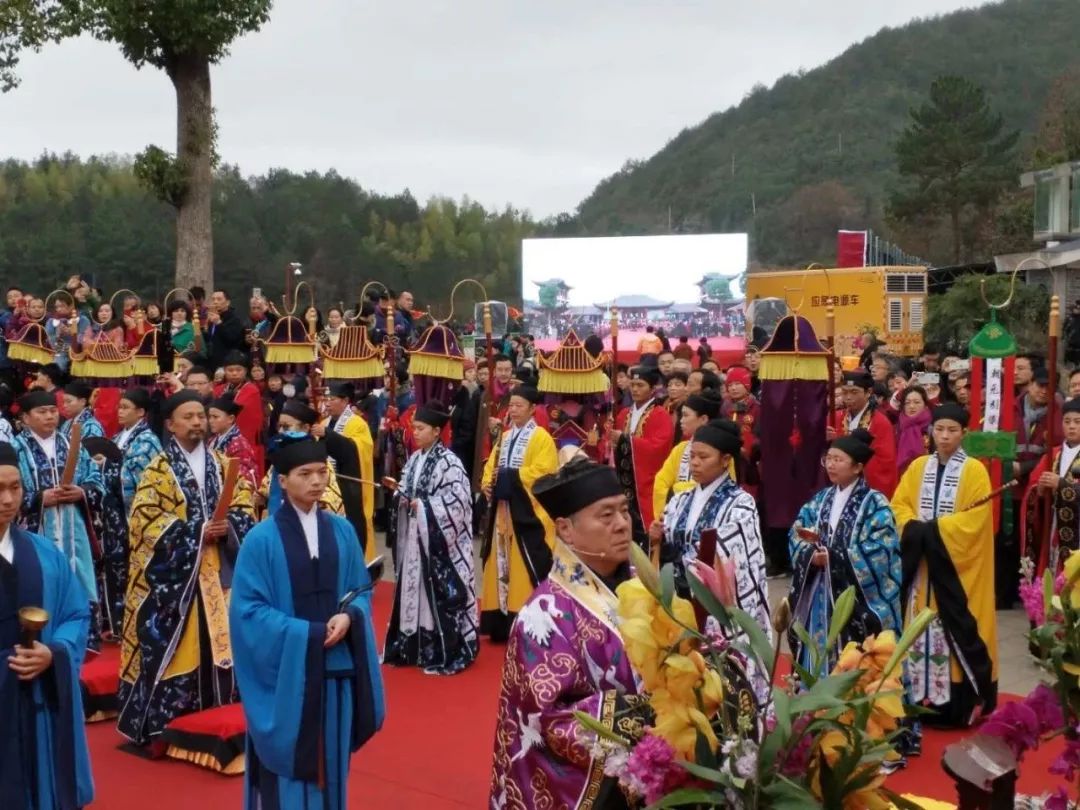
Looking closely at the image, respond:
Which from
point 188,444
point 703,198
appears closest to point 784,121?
point 703,198

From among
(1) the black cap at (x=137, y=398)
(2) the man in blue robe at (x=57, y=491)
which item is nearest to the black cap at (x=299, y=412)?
(2) the man in blue robe at (x=57, y=491)

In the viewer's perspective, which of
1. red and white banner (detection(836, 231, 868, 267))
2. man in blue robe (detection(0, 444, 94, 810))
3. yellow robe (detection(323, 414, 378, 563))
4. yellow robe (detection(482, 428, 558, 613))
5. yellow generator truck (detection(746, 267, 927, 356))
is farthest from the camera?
red and white banner (detection(836, 231, 868, 267))

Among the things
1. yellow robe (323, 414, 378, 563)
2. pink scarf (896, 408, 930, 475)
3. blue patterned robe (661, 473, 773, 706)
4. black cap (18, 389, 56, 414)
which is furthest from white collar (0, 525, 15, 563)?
pink scarf (896, 408, 930, 475)

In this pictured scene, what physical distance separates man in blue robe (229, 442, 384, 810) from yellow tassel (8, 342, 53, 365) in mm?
9116

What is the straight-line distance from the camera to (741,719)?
7.38ft

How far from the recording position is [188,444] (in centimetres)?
621

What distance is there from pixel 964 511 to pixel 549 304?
69.2 ft

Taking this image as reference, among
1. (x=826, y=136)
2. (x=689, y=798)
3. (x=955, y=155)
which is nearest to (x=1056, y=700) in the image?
(x=689, y=798)

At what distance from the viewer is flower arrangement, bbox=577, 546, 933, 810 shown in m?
2.22

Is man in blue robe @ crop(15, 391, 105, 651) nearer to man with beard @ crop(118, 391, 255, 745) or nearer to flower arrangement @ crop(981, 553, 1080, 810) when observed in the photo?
man with beard @ crop(118, 391, 255, 745)

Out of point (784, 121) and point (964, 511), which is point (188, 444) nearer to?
point (964, 511)

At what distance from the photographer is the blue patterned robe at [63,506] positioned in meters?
6.84

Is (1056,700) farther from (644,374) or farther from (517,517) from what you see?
(644,374)

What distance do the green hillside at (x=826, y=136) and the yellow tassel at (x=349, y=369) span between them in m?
46.3
